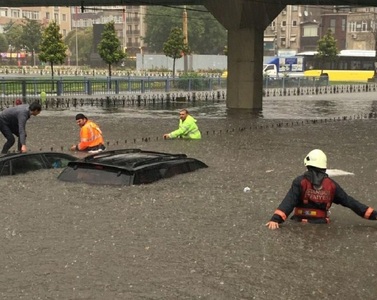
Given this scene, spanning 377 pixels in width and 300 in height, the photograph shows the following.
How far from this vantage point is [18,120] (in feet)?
41.7

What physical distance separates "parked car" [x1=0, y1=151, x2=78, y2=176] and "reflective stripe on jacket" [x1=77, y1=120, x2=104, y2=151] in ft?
6.33

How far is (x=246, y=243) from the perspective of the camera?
23.9 feet

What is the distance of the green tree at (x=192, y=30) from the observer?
113 metres

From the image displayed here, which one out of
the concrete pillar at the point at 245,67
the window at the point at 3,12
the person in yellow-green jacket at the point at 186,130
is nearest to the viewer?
the person in yellow-green jacket at the point at 186,130

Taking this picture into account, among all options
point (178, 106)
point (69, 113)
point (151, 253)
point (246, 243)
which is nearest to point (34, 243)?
point (151, 253)

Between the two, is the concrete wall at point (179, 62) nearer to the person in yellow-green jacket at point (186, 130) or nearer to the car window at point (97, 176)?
the person in yellow-green jacket at point (186, 130)

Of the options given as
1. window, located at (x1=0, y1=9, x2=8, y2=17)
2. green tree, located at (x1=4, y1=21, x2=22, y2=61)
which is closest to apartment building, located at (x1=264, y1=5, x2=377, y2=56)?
green tree, located at (x1=4, y1=21, x2=22, y2=61)

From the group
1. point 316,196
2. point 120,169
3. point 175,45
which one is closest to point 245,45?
point 120,169

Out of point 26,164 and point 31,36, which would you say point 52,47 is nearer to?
point 26,164

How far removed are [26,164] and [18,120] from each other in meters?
1.68

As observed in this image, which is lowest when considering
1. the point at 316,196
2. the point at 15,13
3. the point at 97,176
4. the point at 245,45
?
the point at 97,176

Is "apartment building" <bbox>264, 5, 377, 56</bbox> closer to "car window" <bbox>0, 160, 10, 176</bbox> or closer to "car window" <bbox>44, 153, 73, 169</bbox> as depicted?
"car window" <bbox>44, 153, 73, 169</bbox>

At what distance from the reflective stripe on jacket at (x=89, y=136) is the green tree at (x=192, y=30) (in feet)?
327

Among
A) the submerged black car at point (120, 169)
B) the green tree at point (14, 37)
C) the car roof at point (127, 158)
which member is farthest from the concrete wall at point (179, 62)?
the submerged black car at point (120, 169)
